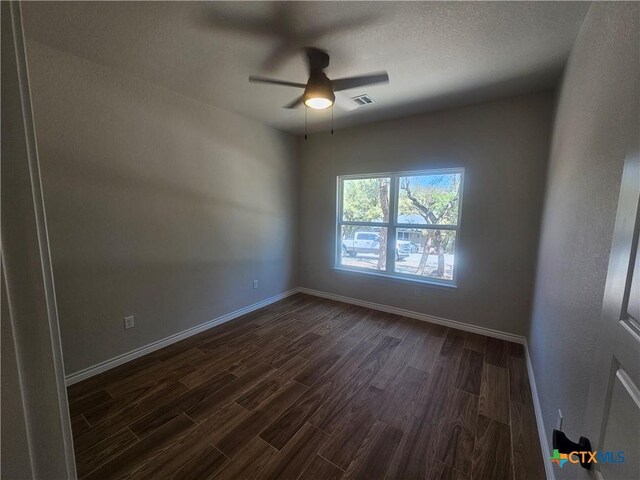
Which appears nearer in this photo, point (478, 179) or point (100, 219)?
point (100, 219)

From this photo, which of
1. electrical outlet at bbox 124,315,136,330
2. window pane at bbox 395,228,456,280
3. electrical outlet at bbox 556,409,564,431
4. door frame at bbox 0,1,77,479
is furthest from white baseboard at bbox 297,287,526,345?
door frame at bbox 0,1,77,479

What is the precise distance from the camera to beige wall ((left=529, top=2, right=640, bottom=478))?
100 centimetres

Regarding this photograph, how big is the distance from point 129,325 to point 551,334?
348 cm

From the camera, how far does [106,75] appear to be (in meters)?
2.23

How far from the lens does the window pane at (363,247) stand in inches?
153

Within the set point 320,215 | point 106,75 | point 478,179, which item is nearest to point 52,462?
point 106,75

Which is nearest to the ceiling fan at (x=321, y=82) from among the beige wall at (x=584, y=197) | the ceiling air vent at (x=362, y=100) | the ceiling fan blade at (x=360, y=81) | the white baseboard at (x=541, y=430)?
the ceiling fan blade at (x=360, y=81)

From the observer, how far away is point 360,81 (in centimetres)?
200

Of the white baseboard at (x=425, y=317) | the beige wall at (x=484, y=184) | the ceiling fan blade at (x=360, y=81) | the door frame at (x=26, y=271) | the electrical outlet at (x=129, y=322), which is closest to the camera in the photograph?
the door frame at (x=26, y=271)

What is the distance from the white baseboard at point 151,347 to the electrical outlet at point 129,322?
0.25 metres

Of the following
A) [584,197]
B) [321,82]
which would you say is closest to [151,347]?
[321,82]

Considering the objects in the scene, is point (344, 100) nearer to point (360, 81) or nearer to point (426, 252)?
point (360, 81)

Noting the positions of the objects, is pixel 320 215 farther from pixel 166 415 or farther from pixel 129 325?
pixel 166 415

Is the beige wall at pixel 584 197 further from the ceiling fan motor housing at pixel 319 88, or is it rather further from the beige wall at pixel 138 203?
the beige wall at pixel 138 203
